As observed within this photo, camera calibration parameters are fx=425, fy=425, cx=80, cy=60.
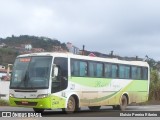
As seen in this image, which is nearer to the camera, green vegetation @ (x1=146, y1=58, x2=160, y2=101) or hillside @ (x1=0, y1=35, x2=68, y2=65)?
green vegetation @ (x1=146, y1=58, x2=160, y2=101)

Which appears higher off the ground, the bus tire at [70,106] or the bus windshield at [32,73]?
the bus windshield at [32,73]

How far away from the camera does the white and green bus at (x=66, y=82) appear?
19.8 m

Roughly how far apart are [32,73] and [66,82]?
1.92 m

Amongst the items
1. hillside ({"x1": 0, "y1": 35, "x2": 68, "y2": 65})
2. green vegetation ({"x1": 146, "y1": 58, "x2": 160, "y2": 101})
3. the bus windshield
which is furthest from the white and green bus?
hillside ({"x1": 0, "y1": 35, "x2": 68, "y2": 65})

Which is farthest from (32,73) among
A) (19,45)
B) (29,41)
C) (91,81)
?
(29,41)

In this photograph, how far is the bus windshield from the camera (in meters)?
19.8

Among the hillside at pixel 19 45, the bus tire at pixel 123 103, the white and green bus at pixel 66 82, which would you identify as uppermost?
the hillside at pixel 19 45

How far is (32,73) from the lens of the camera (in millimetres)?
19969

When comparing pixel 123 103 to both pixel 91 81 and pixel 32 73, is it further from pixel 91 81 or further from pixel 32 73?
pixel 32 73

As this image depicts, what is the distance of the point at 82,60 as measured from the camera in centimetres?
2269

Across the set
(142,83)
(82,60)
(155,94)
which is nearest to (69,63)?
(82,60)

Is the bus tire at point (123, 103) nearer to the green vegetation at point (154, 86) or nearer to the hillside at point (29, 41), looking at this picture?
the green vegetation at point (154, 86)

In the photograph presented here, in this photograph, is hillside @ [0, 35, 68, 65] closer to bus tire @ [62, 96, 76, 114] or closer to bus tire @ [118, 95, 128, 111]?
bus tire @ [118, 95, 128, 111]

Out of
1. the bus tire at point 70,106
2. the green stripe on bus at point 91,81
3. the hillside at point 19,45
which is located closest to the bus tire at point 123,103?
the green stripe on bus at point 91,81
